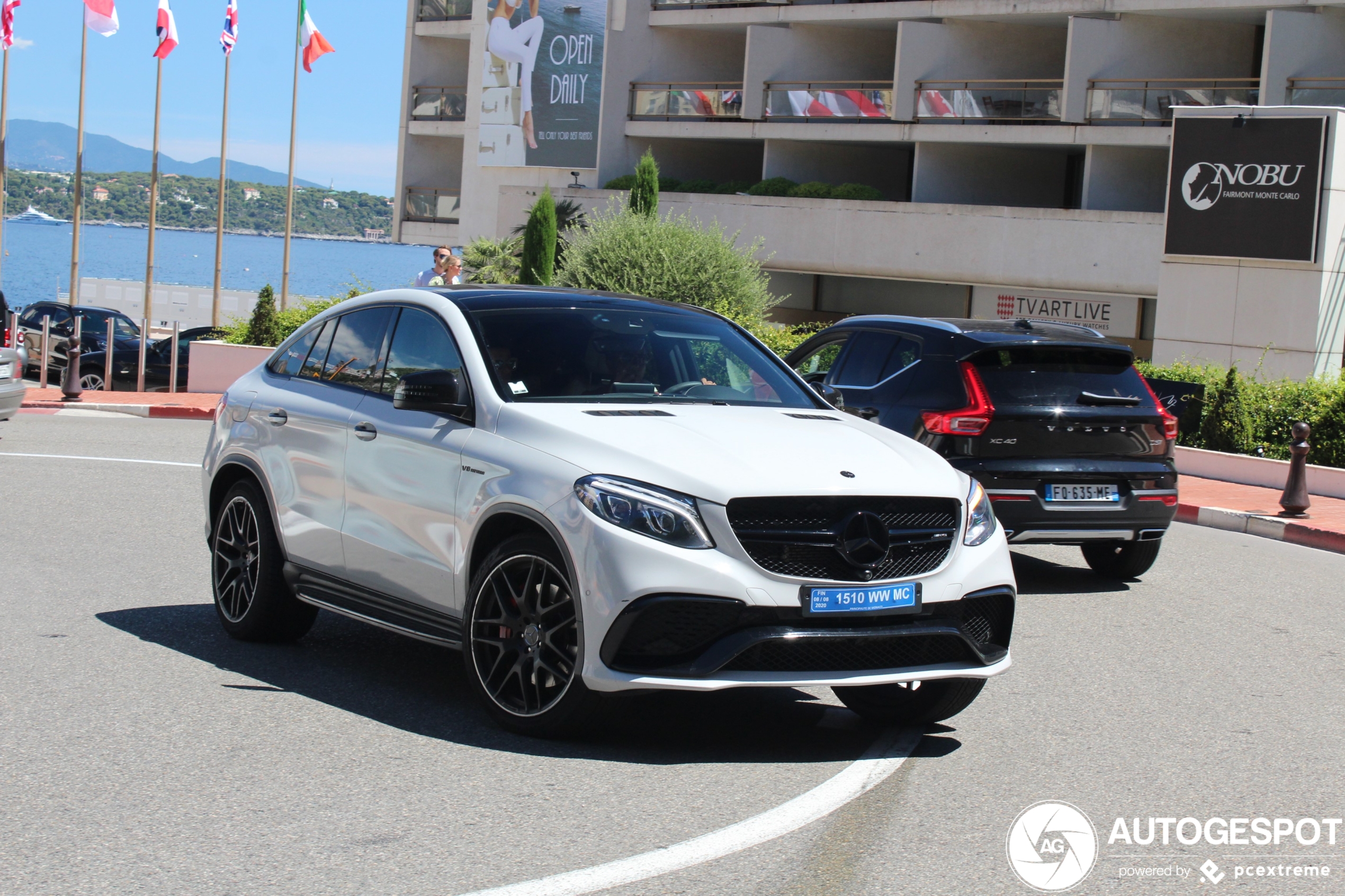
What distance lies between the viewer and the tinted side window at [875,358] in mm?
10625

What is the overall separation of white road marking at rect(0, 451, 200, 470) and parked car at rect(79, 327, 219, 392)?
464 inches

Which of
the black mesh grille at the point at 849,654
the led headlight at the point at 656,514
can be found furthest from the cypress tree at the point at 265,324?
the black mesh grille at the point at 849,654

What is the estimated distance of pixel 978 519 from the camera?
6.02m

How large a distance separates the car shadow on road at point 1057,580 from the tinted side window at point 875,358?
1652 mm

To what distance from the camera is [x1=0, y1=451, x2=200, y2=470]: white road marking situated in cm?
1508

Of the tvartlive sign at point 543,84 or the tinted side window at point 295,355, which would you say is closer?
the tinted side window at point 295,355

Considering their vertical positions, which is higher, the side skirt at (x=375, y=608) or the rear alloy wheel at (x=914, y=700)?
the side skirt at (x=375, y=608)

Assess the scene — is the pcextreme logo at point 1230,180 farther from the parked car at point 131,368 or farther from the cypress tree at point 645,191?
the cypress tree at point 645,191

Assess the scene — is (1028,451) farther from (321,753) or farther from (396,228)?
(396,228)

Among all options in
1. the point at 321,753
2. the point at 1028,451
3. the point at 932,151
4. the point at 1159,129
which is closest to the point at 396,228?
the point at 932,151

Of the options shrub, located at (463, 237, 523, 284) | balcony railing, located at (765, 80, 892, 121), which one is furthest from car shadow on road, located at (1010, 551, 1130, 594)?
shrub, located at (463, 237, 523, 284)

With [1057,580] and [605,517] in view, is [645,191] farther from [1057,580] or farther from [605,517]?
[605,517]

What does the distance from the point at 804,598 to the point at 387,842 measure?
169 centimetres

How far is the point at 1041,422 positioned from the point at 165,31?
43850 millimetres
